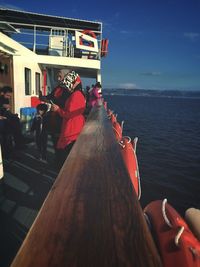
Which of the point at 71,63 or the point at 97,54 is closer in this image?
the point at 71,63

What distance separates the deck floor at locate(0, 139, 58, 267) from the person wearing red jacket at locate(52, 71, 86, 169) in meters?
0.95

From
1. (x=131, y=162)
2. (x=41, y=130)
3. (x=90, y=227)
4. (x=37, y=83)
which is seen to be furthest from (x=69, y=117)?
(x=37, y=83)

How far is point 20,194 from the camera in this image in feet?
15.9

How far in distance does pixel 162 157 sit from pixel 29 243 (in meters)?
17.9

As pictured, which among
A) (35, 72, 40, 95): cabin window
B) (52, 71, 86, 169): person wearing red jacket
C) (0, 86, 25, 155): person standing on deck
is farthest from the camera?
(35, 72, 40, 95): cabin window

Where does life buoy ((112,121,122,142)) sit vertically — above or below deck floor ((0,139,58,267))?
above

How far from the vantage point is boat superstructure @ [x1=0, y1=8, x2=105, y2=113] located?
31.7 ft

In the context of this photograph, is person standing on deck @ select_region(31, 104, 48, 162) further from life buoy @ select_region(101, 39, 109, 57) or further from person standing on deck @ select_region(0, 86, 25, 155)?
life buoy @ select_region(101, 39, 109, 57)

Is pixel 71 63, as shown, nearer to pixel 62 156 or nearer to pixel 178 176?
pixel 178 176

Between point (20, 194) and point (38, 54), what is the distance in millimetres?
11289

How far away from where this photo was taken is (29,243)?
1.16 m

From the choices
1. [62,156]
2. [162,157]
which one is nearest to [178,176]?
[162,157]

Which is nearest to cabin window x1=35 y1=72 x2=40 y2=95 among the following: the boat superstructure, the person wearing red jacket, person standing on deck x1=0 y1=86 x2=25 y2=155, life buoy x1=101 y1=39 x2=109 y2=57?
the boat superstructure

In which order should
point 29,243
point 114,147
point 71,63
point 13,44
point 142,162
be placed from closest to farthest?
point 29,243
point 114,147
point 13,44
point 71,63
point 142,162
